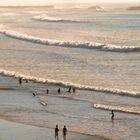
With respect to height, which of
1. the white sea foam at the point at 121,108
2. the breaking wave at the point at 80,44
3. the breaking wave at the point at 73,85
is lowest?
the breaking wave at the point at 80,44

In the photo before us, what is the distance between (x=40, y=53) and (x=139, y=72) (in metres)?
15.1

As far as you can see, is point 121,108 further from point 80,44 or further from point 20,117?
point 80,44

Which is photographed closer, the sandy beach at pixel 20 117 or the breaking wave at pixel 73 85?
the sandy beach at pixel 20 117

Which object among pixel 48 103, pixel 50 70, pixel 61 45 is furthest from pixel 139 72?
pixel 61 45

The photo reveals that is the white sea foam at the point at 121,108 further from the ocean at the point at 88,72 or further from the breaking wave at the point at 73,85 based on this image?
the breaking wave at the point at 73,85

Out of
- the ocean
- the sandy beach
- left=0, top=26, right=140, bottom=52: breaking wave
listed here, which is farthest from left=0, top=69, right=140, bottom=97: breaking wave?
left=0, top=26, right=140, bottom=52: breaking wave

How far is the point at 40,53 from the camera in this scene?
51.0 metres

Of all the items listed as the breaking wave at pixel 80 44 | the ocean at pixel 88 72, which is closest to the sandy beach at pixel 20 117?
the ocean at pixel 88 72

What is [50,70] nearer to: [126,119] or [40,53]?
[40,53]

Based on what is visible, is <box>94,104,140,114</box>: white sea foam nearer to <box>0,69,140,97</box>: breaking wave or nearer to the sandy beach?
<box>0,69,140,97</box>: breaking wave

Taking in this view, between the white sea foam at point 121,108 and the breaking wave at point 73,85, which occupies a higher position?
the white sea foam at point 121,108

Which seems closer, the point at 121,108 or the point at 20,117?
the point at 20,117

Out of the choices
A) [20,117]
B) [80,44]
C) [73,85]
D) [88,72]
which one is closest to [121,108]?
[20,117]

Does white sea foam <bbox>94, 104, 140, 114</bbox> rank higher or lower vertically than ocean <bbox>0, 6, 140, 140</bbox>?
higher
